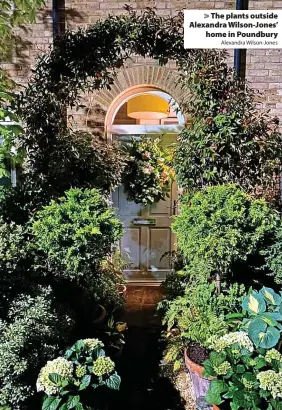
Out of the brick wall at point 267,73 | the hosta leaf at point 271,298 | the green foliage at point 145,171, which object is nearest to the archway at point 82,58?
the green foliage at point 145,171

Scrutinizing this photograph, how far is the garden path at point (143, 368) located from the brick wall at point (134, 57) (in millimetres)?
2373

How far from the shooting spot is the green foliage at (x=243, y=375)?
2.23 m

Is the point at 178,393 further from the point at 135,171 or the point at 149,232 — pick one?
the point at 149,232

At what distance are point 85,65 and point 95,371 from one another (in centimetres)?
219

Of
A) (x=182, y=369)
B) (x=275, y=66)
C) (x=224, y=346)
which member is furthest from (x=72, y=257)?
(x=275, y=66)

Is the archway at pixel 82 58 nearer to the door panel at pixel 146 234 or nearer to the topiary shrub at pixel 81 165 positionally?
the topiary shrub at pixel 81 165

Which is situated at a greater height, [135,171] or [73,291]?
[135,171]

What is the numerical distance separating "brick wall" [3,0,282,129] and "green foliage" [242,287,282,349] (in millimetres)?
2246

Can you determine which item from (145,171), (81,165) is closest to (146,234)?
(145,171)

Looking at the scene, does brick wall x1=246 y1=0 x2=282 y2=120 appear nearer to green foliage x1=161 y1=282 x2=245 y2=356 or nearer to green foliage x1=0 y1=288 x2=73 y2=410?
green foliage x1=161 y1=282 x2=245 y2=356

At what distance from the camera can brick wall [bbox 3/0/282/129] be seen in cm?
422

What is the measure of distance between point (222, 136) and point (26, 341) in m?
1.91

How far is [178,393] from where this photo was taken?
318cm

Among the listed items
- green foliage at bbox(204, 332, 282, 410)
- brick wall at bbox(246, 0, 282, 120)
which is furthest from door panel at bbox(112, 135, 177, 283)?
green foliage at bbox(204, 332, 282, 410)
